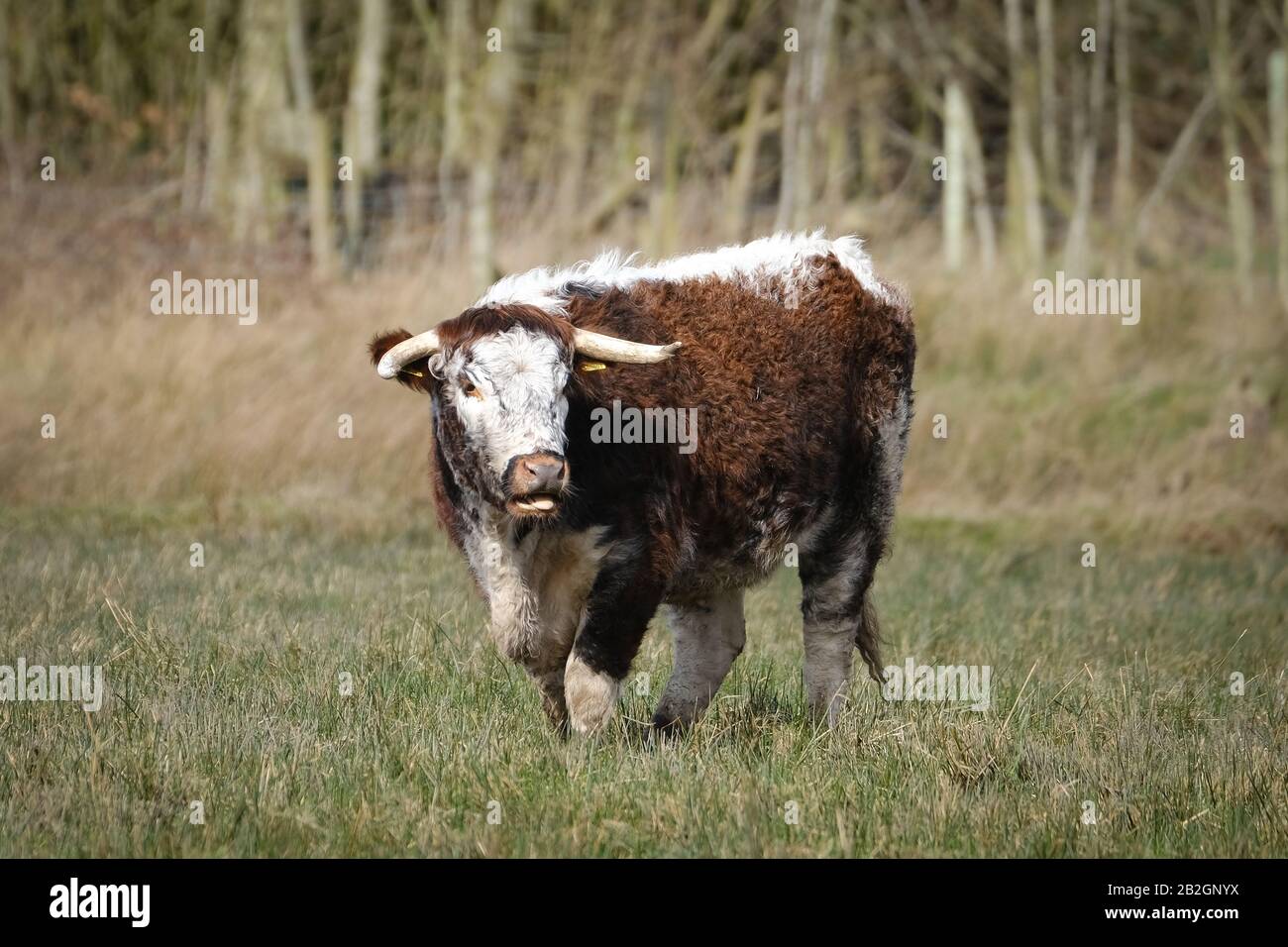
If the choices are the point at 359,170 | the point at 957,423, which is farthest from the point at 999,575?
the point at 359,170

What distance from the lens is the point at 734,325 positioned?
7.69m

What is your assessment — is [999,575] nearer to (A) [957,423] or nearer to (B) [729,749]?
(A) [957,423]

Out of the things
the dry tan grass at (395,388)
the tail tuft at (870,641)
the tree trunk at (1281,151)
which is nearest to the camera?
the tail tuft at (870,641)

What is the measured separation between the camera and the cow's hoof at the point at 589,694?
6.93 m

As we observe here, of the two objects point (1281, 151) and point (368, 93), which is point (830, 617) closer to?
point (1281, 151)

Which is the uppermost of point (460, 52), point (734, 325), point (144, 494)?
point (460, 52)

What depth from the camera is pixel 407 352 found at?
6.89m

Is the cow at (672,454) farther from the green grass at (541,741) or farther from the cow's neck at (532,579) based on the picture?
the green grass at (541,741)

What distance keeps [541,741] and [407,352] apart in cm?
168

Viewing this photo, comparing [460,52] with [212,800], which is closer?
[212,800]

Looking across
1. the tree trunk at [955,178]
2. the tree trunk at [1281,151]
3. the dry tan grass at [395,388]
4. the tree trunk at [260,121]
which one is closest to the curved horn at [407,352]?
the dry tan grass at [395,388]

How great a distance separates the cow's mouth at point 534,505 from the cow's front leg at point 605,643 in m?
0.73

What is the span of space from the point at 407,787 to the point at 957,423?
11.1 m

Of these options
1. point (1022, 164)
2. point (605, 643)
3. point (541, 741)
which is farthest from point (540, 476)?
point (1022, 164)
